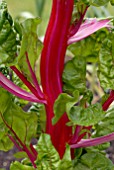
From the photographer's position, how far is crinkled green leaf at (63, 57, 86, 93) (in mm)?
769

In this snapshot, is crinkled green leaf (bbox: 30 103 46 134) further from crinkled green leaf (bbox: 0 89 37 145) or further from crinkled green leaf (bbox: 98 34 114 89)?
crinkled green leaf (bbox: 98 34 114 89)

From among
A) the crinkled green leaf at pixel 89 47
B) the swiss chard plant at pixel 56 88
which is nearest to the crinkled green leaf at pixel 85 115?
the swiss chard plant at pixel 56 88

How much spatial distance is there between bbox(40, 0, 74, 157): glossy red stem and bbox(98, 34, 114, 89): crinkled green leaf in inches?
2.6

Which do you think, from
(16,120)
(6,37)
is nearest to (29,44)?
(6,37)

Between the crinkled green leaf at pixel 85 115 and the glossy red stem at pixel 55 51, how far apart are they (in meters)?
0.08

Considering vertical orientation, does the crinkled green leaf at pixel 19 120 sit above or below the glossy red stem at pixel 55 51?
below

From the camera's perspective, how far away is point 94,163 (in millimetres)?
802

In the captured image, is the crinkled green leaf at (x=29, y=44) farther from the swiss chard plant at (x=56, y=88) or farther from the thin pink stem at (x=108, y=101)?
the thin pink stem at (x=108, y=101)

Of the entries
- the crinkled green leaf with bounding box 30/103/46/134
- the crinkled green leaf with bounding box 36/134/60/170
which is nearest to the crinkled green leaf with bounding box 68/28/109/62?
the crinkled green leaf with bounding box 30/103/46/134

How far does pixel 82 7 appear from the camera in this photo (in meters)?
0.74

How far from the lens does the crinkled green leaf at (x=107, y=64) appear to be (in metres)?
0.72

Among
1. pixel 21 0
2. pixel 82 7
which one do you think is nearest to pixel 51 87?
pixel 82 7

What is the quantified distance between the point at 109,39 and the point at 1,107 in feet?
0.71

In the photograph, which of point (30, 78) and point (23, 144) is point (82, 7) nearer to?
point (30, 78)
